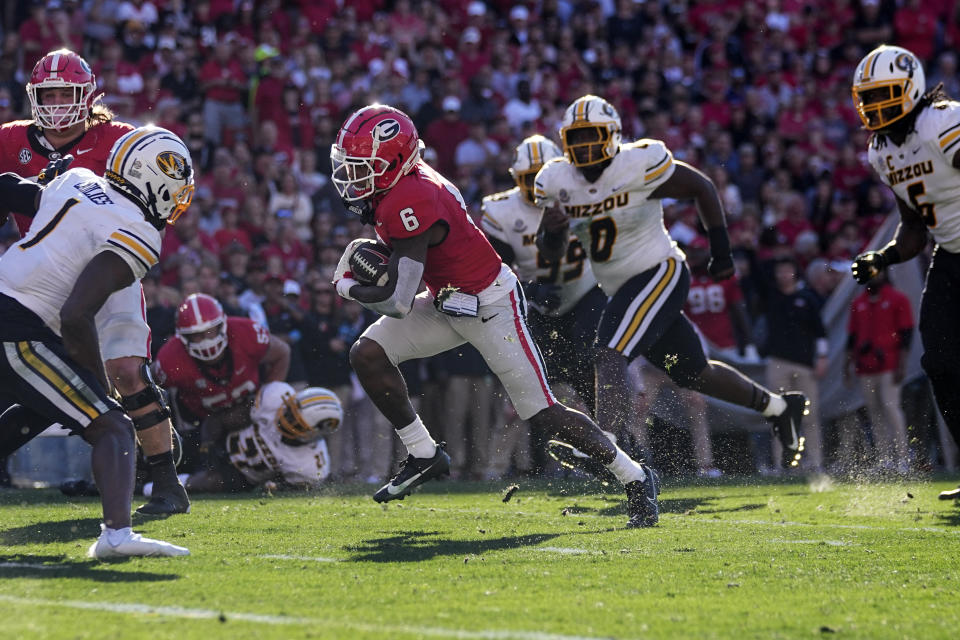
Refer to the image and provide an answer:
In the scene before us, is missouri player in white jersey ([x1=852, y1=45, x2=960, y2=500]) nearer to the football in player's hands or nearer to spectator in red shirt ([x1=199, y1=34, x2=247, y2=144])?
the football in player's hands

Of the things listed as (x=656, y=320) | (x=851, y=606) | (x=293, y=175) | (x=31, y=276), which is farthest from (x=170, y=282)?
(x=851, y=606)

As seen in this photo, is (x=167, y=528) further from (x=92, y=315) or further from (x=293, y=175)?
(x=293, y=175)

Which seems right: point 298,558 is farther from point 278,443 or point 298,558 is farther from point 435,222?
point 278,443

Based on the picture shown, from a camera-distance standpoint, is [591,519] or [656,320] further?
[656,320]

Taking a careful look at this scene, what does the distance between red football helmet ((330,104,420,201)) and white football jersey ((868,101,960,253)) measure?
2615mm

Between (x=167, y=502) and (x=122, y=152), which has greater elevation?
(x=122, y=152)

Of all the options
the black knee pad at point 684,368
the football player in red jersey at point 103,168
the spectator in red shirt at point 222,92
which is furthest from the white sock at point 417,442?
the spectator in red shirt at point 222,92

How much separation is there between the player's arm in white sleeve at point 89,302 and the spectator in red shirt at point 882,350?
6.96 metres

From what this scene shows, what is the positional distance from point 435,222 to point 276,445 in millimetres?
3239

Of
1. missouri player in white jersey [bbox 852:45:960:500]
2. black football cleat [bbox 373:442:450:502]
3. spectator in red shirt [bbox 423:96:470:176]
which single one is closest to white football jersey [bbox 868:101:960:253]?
missouri player in white jersey [bbox 852:45:960:500]

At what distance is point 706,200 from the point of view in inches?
289

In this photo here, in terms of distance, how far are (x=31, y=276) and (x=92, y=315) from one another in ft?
1.20

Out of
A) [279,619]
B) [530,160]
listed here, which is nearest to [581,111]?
[530,160]

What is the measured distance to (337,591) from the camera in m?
4.23
